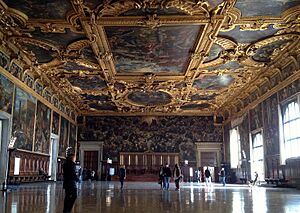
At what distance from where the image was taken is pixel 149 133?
105 ft

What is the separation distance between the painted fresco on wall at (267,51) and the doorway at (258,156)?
584 centimetres

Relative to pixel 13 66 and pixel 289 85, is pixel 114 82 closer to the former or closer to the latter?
pixel 13 66

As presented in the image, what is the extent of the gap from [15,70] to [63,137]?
36.4ft

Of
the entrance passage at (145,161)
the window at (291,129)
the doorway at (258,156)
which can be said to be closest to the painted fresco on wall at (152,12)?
the window at (291,129)

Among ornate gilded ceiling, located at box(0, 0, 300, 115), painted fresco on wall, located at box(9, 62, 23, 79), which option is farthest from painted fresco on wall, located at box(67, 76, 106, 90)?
painted fresco on wall, located at box(9, 62, 23, 79)

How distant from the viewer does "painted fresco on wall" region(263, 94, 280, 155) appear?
17672 millimetres

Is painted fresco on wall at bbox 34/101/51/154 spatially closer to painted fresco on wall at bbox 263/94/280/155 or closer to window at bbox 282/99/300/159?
painted fresco on wall at bbox 263/94/280/155

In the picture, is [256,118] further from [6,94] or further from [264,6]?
[6,94]

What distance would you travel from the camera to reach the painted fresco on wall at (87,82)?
20625 mm

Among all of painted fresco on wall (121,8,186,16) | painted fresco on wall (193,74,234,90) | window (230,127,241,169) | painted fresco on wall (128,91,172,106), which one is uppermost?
painted fresco on wall (121,8,186,16)

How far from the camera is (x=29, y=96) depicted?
18.2 meters

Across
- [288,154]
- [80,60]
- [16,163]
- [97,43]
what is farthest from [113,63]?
[288,154]

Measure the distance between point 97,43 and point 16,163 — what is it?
717 centimetres

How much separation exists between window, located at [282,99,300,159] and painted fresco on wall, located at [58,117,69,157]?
54.1 feet
